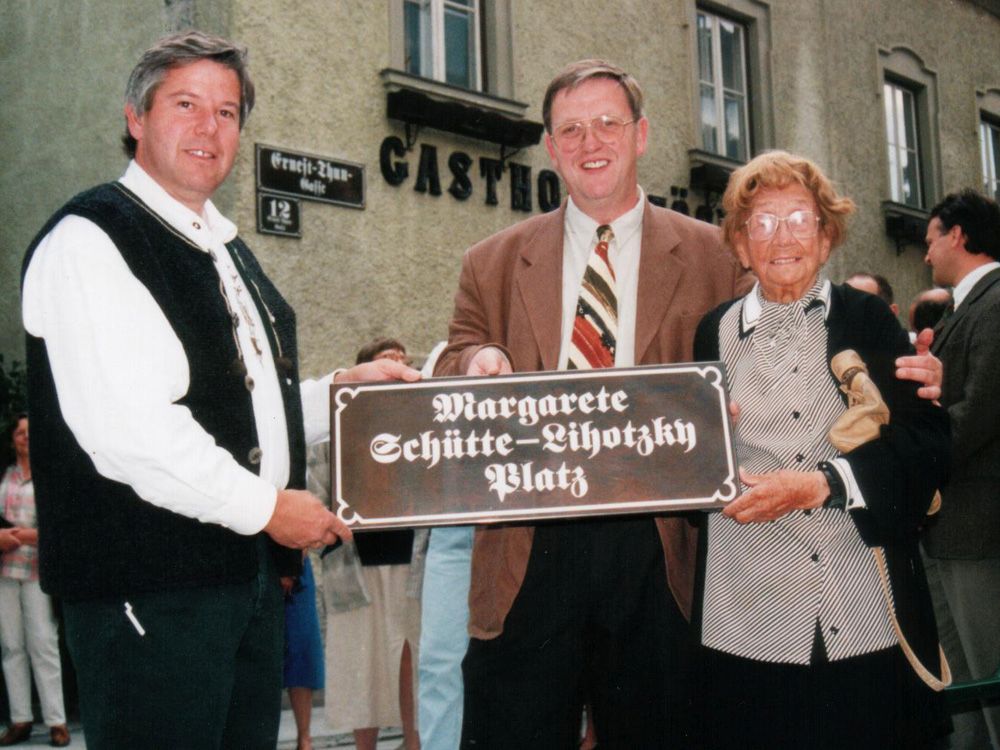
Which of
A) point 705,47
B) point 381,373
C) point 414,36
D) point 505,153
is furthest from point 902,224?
point 381,373

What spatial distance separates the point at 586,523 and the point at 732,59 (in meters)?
9.10

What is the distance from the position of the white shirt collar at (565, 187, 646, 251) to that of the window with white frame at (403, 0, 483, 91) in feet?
17.2

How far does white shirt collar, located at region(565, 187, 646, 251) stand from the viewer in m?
2.85

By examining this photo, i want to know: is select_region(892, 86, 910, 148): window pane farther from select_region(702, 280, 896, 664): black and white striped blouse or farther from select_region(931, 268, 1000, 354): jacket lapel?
select_region(702, 280, 896, 664): black and white striped blouse

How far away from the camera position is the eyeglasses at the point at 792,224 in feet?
8.36

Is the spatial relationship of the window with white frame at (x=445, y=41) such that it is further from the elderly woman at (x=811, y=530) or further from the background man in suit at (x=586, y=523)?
the elderly woman at (x=811, y=530)

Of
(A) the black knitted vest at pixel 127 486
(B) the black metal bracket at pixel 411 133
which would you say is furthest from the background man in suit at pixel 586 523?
(B) the black metal bracket at pixel 411 133

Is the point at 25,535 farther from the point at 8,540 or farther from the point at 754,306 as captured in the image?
the point at 754,306

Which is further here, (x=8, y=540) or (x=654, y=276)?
(x=8, y=540)

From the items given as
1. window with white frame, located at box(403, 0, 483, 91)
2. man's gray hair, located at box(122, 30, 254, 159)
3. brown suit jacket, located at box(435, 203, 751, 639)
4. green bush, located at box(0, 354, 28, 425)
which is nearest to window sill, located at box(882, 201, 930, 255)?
window with white frame, located at box(403, 0, 483, 91)

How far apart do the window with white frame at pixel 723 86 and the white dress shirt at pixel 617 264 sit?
7518 millimetres

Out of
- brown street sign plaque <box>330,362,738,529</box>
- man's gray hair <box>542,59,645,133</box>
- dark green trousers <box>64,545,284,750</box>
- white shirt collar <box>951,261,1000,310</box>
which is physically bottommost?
dark green trousers <box>64,545,284,750</box>

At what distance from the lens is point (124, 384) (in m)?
1.99

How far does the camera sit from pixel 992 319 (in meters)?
3.87
